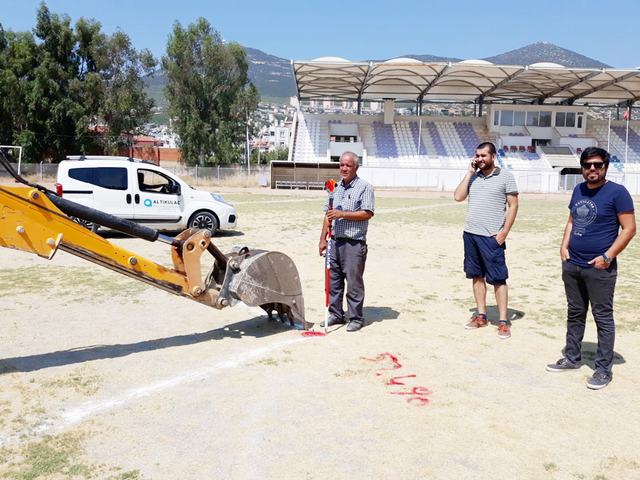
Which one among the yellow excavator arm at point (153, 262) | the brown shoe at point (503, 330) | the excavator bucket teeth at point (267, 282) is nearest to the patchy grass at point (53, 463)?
the yellow excavator arm at point (153, 262)

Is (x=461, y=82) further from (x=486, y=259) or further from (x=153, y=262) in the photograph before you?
(x=153, y=262)

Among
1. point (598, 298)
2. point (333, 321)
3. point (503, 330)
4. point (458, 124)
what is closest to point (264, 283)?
point (333, 321)

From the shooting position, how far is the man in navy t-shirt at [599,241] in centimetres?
494

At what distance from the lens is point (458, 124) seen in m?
52.2

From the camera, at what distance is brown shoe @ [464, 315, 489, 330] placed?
684cm

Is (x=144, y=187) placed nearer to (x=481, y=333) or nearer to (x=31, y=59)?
(x=481, y=333)

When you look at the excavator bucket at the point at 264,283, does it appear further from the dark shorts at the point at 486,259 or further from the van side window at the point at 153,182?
the van side window at the point at 153,182

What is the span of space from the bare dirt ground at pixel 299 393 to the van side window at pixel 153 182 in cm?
528

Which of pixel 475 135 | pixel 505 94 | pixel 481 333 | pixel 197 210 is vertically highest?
pixel 505 94

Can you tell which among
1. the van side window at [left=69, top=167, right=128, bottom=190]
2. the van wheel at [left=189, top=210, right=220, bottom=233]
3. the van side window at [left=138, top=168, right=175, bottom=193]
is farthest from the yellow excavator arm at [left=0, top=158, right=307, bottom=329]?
the van side window at [left=69, top=167, right=128, bottom=190]

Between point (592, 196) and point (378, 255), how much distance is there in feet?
23.4

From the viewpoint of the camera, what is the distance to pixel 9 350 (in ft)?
18.8

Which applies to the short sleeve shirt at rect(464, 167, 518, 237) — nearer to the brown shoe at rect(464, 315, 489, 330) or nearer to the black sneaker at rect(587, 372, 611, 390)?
the brown shoe at rect(464, 315, 489, 330)

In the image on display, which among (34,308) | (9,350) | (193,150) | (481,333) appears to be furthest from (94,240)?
(193,150)
